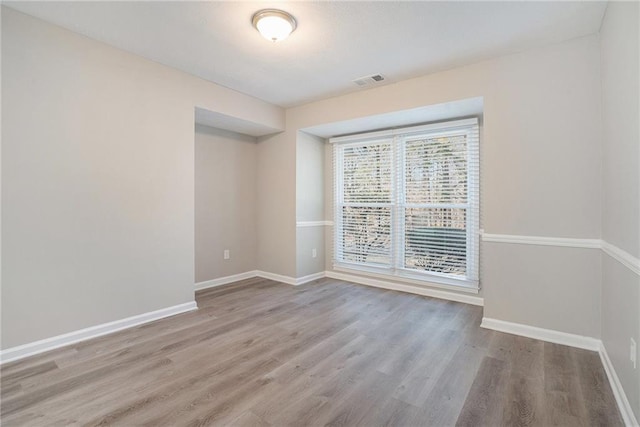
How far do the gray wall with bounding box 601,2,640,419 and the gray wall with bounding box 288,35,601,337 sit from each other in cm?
14

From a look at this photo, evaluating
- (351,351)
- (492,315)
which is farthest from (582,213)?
(351,351)

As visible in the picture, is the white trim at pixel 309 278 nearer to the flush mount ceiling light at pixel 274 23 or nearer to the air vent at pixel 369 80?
Answer: the air vent at pixel 369 80

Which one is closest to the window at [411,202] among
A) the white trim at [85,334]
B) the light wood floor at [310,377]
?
the light wood floor at [310,377]

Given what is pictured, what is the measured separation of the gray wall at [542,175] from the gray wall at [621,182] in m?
0.14

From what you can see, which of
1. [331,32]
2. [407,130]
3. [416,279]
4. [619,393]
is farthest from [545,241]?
[331,32]

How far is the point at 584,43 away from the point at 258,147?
13.2ft

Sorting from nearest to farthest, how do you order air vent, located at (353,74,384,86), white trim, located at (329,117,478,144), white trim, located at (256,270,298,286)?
air vent, located at (353,74,384,86)
white trim, located at (329,117,478,144)
white trim, located at (256,270,298,286)

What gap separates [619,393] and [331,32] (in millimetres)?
3116

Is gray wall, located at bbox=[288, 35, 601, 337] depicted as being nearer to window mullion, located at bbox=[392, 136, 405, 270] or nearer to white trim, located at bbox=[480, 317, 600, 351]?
white trim, located at bbox=[480, 317, 600, 351]

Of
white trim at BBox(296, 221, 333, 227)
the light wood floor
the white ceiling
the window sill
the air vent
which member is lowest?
the light wood floor

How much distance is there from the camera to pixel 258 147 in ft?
16.1

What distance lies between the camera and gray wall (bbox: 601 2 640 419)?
152 cm

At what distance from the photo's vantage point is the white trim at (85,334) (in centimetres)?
223

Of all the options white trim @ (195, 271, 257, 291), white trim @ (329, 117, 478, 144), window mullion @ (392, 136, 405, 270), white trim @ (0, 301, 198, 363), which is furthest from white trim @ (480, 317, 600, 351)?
white trim @ (195, 271, 257, 291)
